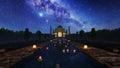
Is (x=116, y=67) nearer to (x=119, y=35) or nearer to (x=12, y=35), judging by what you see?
(x=119, y=35)

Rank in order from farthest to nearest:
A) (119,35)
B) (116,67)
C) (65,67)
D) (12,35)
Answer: (12,35) → (119,35) → (65,67) → (116,67)

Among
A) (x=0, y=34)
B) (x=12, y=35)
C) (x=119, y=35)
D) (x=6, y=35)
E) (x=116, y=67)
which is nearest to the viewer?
(x=116, y=67)

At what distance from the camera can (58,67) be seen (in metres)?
17.1

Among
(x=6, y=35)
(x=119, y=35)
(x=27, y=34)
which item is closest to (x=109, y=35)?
(x=119, y=35)

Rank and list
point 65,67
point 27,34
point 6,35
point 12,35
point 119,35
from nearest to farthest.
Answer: point 65,67, point 27,34, point 119,35, point 6,35, point 12,35

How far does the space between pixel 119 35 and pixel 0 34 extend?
54.0 meters

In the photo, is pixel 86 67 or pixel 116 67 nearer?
pixel 116 67

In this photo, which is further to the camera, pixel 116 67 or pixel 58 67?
pixel 58 67

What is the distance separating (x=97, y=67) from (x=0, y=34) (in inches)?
3063

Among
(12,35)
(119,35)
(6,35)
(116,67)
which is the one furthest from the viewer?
(12,35)

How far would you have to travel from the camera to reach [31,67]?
1727cm

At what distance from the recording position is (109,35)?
91.9 m

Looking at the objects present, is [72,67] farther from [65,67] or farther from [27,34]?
[27,34]

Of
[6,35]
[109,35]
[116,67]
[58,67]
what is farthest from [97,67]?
[6,35]
